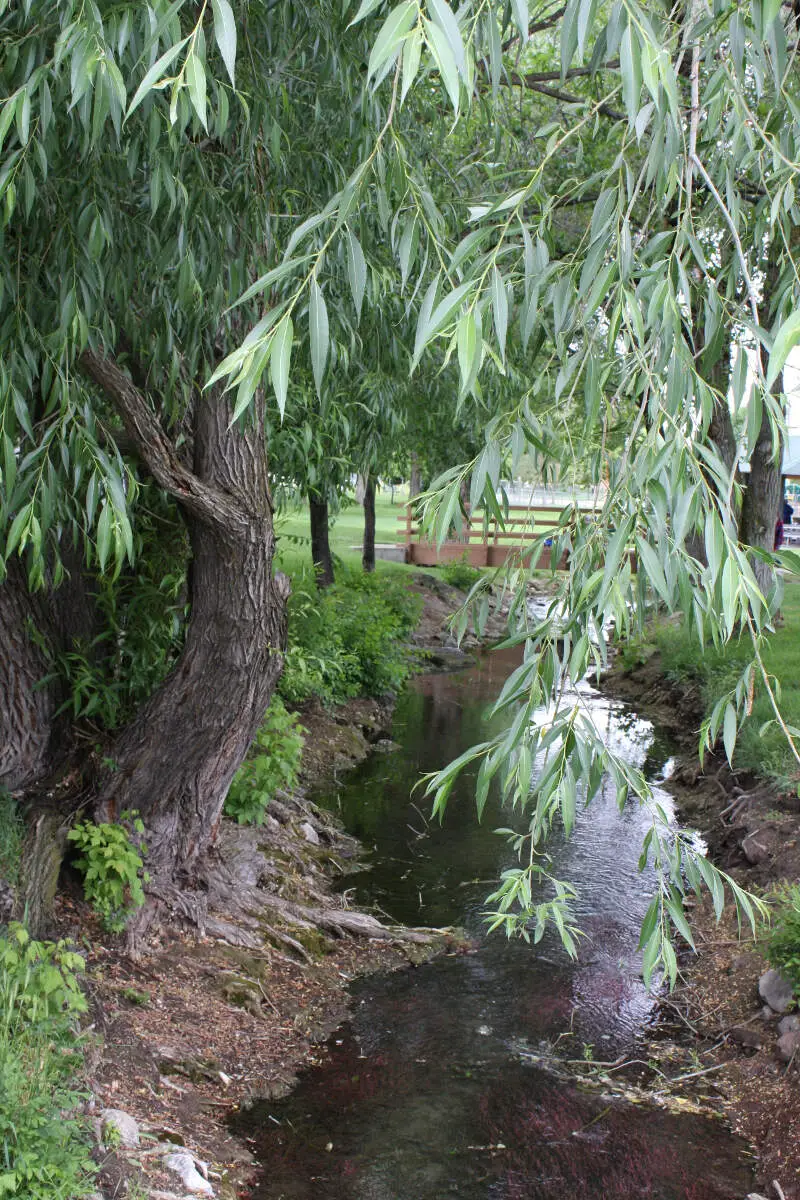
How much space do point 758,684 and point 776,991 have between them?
2.97 metres

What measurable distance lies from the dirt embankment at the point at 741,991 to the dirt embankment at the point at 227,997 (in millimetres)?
1726


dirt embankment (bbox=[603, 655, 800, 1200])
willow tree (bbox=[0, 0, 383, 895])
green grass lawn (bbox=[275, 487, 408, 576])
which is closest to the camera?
willow tree (bbox=[0, 0, 383, 895])

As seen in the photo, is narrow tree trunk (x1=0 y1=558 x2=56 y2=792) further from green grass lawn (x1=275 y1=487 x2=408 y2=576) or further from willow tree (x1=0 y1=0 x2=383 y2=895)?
green grass lawn (x1=275 y1=487 x2=408 y2=576)

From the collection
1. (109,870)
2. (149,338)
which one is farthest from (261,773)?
(149,338)

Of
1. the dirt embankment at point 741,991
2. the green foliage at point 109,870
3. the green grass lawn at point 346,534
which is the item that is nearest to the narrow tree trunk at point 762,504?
the dirt embankment at point 741,991

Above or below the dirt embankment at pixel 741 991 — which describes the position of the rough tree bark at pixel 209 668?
above

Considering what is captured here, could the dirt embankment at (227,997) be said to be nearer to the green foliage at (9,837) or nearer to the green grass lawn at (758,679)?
the green foliage at (9,837)

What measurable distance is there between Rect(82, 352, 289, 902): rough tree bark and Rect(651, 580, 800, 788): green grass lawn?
2504mm

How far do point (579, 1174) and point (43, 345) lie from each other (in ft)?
13.7

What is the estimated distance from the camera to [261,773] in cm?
723

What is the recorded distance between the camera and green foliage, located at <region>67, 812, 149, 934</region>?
547 centimetres

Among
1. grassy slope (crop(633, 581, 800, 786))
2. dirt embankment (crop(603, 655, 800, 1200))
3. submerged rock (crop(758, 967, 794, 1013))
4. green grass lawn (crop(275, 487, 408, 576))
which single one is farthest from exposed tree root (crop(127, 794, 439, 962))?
green grass lawn (crop(275, 487, 408, 576))

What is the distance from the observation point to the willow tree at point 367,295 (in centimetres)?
210

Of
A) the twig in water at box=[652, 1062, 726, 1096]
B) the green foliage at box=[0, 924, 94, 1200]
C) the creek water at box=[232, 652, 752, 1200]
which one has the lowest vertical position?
the twig in water at box=[652, 1062, 726, 1096]
